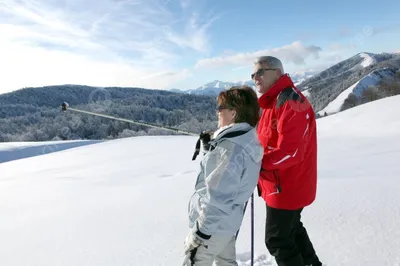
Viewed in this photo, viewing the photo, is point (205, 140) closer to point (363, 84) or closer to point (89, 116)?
point (89, 116)

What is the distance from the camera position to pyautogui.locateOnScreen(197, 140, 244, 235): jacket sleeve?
Result: 1961 mm

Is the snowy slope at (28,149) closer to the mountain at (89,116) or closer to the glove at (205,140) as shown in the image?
the mountain at (89,116)

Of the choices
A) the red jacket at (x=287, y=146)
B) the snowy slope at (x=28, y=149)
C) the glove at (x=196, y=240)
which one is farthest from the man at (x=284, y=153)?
the snowy slope at (x=28, y=149)

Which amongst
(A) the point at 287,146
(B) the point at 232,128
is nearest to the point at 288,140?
(A) the point at 287,146

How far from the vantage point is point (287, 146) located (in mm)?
2086

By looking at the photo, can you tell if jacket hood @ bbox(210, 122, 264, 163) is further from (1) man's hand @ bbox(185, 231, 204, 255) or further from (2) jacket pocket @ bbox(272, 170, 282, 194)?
(1) man's hand @ bbox(185, 231, 204, 255)

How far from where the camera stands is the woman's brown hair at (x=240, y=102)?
82.2 inches

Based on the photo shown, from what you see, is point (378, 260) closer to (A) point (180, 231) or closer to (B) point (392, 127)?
(A) point (180, 231)

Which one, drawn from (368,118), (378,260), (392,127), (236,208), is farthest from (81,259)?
(368,118)

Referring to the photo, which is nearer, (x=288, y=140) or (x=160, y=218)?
(x=288, y=140)

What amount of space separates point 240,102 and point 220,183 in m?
0.54

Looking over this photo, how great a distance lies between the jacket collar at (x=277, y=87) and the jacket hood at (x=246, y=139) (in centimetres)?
38

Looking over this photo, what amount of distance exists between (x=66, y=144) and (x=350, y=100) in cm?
7590

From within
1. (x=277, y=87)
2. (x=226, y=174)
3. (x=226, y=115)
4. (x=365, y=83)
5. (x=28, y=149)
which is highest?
(x=365, y=83)
